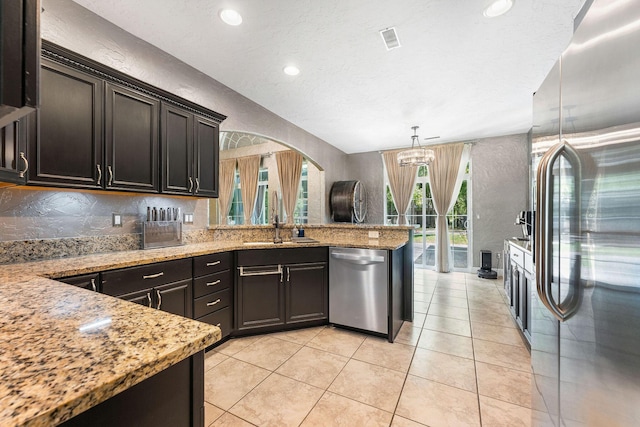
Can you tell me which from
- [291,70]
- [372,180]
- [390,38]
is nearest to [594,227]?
[390,38]

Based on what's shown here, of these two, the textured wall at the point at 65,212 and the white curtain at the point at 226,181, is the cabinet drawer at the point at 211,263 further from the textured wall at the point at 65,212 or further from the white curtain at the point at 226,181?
the white curtain at the point at 226,181

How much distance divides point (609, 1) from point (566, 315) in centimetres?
93

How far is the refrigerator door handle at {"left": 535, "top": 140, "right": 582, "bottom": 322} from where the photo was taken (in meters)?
0.83

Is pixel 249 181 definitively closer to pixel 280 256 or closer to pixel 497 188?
pixel 280 256

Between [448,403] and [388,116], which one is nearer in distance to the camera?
[448,403]

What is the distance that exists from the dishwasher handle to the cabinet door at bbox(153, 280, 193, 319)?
4.70 ft

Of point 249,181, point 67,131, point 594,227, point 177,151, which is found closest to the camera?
point 594,227

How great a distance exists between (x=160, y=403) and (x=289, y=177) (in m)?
5.72

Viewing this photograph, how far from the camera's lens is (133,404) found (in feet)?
1.88

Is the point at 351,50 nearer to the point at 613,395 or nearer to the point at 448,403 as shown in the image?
the point at 613,395

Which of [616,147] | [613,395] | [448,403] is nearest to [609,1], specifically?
[616,147]

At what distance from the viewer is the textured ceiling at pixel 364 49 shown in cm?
205

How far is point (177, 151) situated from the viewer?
251cm

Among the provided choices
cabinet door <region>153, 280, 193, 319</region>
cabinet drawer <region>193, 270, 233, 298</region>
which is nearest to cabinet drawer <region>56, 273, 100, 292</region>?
cabinet door <region>153, 280, 193, 319</region>
